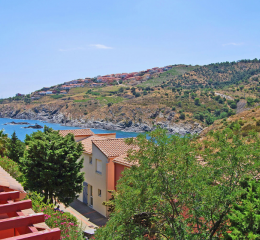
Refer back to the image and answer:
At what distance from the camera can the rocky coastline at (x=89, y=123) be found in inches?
4100

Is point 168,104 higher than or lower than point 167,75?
lower

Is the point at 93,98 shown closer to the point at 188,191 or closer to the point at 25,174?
the point at 25,174

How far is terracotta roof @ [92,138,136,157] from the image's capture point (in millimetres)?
22828

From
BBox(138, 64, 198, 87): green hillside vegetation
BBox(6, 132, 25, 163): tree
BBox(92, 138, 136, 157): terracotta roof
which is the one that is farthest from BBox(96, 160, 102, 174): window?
BBox(138, 64, 198, 87): green hillside vegetation

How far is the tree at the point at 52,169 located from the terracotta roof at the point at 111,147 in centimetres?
489

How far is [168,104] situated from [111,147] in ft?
316

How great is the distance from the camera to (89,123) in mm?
130375

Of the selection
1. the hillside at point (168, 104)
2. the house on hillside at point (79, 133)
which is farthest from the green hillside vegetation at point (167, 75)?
the house on hillside at point (79, 133)

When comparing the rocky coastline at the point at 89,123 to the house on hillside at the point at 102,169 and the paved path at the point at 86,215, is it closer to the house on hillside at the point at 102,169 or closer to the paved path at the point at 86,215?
the house on hillside at the point at 102,169

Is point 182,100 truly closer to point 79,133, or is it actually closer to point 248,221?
point 79,133

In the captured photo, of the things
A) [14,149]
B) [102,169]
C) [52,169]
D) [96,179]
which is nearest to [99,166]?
[102,169]

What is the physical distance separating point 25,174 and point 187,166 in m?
13.1

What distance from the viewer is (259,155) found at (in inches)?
314

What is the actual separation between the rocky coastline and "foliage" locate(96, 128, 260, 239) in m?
83.0
